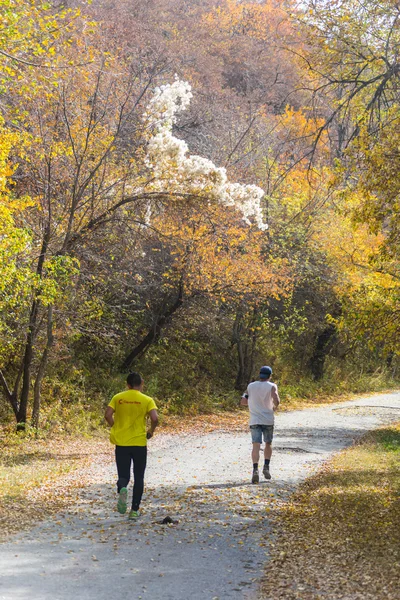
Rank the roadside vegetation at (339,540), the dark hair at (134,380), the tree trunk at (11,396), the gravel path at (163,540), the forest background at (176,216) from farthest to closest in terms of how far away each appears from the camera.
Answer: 1. the tree trunk at (11,396)
2. the forest background at (176,216)
3. the dark hair at (134,380)
4. the roadside vegetation at (339,540)
5. the gravel path at (163,540)

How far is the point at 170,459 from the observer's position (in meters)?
14.7

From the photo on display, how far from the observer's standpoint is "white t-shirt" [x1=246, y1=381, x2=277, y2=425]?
1152cm

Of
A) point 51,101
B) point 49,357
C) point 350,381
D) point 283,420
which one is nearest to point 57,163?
point 51,101

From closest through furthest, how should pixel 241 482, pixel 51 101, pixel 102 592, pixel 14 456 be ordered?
pixel 102 592
pixel 241 482
pixel 14 456
pixel 51 101

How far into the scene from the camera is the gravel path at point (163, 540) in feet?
19.5

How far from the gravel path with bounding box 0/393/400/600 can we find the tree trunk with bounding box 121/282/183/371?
31.7ft

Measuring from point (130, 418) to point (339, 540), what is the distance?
271cm

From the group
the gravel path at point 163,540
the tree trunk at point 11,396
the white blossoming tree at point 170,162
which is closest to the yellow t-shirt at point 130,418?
the gravel path at point 163,540

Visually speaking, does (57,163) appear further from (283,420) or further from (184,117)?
(184,117)

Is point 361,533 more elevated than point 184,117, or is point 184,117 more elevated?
point 184,117

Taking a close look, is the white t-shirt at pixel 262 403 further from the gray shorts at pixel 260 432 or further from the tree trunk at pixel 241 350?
the tree trunk at pixel 241 350

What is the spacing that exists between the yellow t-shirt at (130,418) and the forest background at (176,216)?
3.67 m

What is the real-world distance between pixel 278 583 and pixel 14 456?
9395 millimetres

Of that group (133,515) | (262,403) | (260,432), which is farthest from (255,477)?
(133,515)
